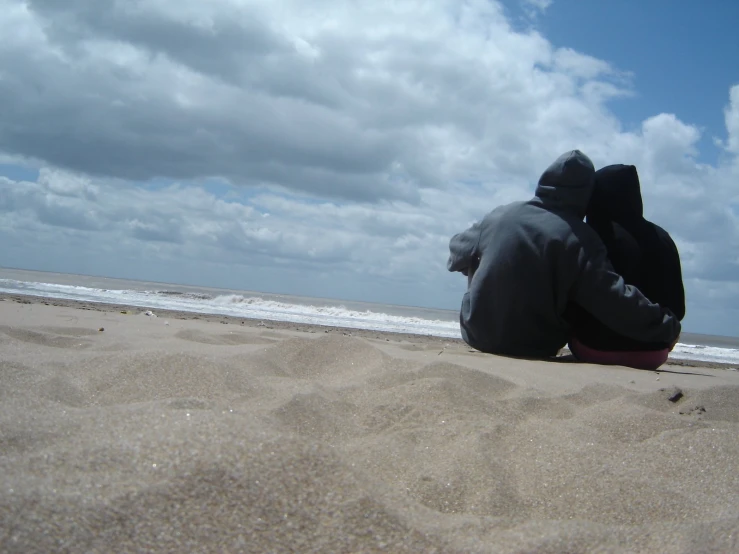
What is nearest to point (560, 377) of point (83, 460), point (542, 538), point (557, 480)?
point (557, 480)

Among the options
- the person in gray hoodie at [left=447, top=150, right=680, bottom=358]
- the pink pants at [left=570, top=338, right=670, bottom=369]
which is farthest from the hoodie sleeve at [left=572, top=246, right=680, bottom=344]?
the pink pants at [left=570, top=338, right=670, bottom=369]

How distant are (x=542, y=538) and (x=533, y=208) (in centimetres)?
317

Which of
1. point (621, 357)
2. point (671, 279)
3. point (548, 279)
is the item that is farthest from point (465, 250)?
point (671, 279)

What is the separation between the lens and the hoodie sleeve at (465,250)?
4.46m

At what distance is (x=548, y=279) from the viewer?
159 inches

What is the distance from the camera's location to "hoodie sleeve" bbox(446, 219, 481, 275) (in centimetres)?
446

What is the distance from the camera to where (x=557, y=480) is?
1.71 meters

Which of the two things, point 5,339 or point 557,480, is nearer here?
point 557,480

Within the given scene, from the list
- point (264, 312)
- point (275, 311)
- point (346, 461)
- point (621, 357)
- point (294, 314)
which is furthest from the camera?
point (275, 311)

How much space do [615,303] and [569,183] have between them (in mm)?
841

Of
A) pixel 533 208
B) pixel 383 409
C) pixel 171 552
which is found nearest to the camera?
pixel 171 552

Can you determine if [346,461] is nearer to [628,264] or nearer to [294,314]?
[628,264]

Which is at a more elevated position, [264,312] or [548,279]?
[548,279]

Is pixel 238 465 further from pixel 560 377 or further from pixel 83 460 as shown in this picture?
pixel 560 377
